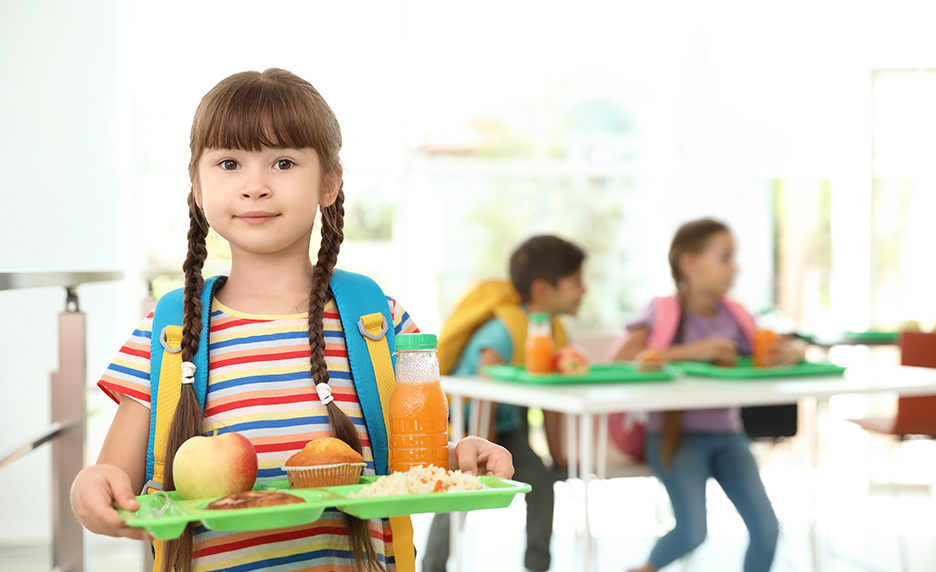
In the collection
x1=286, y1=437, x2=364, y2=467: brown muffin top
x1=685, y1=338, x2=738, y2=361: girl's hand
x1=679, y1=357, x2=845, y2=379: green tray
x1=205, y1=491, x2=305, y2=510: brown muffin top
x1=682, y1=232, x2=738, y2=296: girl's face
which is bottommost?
x1=679, y1=357, x2=845, y2=379: green tray

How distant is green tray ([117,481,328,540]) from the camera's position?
82cm

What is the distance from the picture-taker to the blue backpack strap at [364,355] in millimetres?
1115

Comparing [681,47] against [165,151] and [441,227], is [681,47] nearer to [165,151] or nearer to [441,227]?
[441,227]

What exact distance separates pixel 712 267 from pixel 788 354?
16.3 inches

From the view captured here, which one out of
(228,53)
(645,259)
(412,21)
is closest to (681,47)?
(645,259)

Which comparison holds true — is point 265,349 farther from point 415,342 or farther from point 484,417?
point 484,417

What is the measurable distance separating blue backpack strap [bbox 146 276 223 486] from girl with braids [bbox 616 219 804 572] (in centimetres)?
210

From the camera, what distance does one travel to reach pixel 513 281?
3.28 meters

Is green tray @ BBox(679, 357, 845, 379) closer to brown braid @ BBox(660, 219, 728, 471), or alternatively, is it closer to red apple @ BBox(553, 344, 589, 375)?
brown braid @ BBox(660, 219, 728, 471)

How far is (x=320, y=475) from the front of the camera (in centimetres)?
99

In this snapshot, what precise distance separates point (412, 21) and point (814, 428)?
316 centimetres

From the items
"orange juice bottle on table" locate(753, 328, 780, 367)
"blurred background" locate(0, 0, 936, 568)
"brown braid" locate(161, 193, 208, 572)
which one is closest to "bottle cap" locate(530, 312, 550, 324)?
"orange juice bottle on table" locate(753, 328, 780, 367)

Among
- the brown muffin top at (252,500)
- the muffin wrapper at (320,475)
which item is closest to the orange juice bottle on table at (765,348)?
the muffin wrapper at (320,475)

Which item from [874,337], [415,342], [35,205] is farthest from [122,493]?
[874,337]
